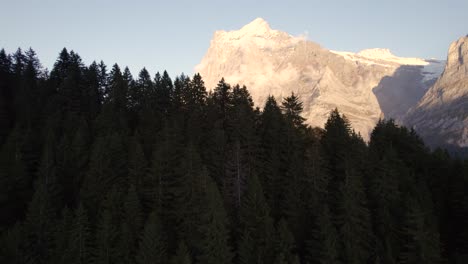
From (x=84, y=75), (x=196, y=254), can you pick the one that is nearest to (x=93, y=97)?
(x=84, y=75)

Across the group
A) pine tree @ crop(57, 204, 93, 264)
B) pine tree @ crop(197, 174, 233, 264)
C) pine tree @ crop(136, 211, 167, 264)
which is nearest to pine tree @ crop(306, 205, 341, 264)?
pine tree @ crop(197, 174, 233, 264)

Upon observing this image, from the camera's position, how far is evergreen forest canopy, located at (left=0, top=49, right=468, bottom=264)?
152ft

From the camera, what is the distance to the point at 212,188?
46.6 meters

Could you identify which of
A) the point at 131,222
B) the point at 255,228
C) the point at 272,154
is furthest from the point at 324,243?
the point at 131,222

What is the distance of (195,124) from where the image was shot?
202ft

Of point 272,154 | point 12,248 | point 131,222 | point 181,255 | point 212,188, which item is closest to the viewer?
point 181,255

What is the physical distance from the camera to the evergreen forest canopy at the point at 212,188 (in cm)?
4631

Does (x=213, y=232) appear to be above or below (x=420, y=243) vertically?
above

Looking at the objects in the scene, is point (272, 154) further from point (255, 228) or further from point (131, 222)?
point (131, 222)

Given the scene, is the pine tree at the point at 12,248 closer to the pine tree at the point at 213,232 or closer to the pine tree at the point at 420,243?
the pine tree at the point at 213,232

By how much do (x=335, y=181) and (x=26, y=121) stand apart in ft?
166

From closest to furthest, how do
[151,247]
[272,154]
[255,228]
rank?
1. [151,247]
2. [255,228]
3. [272,154]

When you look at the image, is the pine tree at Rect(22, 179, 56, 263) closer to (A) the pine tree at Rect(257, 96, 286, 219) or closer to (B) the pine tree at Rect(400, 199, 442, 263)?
(A) the pine tree at Rect(257, 96, 286, 219)

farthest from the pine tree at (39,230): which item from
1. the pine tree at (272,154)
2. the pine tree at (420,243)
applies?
the pine tree at (420,243)
